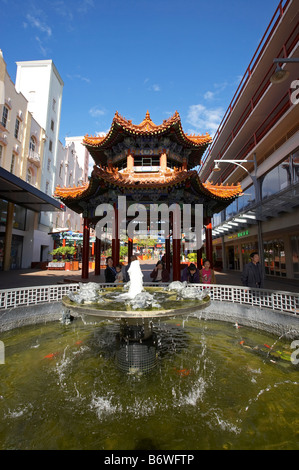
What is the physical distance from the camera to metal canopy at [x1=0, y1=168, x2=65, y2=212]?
41.7 feet

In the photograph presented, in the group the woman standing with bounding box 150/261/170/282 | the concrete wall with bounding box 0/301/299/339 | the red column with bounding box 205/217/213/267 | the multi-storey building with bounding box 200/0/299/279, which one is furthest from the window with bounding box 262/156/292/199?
the concrete wall with bounding box 0/301/299/339

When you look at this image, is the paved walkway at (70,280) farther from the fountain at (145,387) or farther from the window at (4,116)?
the window at (4,116)

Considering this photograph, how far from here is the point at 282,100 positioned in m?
14.5

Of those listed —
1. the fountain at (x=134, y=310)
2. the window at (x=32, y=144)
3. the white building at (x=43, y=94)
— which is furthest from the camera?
the white building at (x=43, y=94)

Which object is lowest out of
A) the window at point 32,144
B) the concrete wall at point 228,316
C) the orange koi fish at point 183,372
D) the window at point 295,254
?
the orange koi fish at point 183,372

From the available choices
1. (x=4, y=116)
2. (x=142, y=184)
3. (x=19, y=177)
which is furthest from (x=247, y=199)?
(x=4, y=116)

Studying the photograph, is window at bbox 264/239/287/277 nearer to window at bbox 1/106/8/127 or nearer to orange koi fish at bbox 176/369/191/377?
orange koi fish at bbox 176/369/191/377

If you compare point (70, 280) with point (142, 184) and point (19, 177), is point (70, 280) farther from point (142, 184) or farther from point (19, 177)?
point (19, 177)

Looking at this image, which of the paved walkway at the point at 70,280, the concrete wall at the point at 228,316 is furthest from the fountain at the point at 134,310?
the paved walkway at the point at 70,280

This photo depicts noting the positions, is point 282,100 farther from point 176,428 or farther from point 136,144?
point 176,428

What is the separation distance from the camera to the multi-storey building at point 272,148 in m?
12.3

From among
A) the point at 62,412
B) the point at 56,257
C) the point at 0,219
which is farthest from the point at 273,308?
the point at 56,257

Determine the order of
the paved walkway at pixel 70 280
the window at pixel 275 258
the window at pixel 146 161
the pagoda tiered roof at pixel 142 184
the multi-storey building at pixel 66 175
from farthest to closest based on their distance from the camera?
the multi-storey building at pixel 66 175, the window at pixel 275 258, the window at pixel 146 161, the paved walkway at pixel 70 280, the pagoda tiered roof at pixel 142 184

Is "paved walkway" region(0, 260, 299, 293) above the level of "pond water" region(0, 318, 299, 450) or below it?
above
